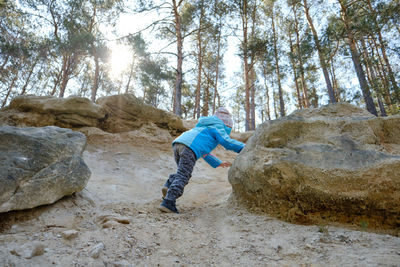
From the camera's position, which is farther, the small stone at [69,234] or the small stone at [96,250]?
the small stone at [69,234]

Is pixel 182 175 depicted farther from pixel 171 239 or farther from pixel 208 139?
pixel 171 239

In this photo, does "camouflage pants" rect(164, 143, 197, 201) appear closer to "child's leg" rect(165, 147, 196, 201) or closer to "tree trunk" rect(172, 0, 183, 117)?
"child's leg" rect(165, 147, 196, 201)

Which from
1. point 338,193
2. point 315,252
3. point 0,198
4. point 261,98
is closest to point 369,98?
point 338,193

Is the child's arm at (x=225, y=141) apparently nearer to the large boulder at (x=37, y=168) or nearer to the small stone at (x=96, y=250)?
the large boulder at (x=37, y=168)

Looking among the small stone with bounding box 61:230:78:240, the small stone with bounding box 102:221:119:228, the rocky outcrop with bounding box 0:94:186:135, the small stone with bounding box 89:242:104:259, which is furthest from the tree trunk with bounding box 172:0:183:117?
the small stone with bounding box 89:242:104:259

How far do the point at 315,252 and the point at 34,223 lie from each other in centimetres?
209

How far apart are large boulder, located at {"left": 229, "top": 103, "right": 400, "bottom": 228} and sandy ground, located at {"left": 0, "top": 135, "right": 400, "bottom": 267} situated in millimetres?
185

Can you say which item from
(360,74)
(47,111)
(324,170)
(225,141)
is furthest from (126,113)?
(360,74)

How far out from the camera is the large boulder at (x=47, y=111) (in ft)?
18.0

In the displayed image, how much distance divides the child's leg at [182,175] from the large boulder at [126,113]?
443cm

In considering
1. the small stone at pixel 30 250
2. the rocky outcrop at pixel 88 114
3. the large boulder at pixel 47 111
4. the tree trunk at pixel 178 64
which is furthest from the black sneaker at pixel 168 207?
the tree trunk at pixel 178 64

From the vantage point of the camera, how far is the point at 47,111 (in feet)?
18.7

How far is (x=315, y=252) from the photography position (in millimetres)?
1390

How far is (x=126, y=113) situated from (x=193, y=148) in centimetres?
466
